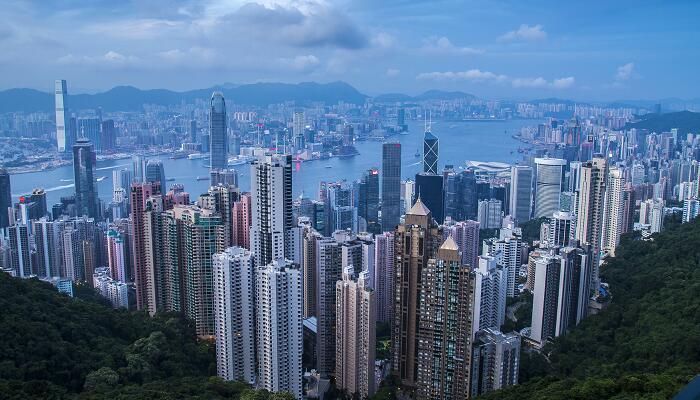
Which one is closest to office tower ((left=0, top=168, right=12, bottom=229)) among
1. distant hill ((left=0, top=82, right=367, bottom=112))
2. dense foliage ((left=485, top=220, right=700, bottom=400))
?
distant hill ((left=0, top=82, right=367, bottom=112))

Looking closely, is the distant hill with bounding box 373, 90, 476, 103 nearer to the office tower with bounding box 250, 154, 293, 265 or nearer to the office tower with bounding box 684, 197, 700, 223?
the office tower with bounding box 684, 197, 700, 223

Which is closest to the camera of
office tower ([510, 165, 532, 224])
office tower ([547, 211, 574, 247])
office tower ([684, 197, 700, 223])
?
office tower ([547, 211, 574, 247])

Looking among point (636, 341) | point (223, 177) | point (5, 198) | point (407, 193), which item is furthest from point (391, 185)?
point (636, 341)

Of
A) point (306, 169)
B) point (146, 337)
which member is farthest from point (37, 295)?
point (306, 169)

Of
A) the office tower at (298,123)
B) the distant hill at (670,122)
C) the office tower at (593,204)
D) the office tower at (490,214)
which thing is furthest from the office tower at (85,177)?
the distant hill at (670,122)

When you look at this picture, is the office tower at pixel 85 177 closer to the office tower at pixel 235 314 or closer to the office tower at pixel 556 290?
Answer: the office tower at pixel 235 314

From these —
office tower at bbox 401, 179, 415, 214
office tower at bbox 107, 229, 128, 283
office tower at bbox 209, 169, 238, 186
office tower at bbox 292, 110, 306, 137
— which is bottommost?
office tower at bbox 107, 229, 128, 283
